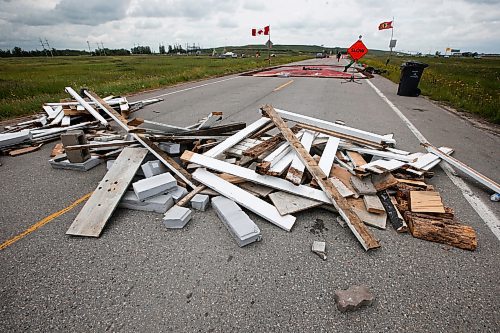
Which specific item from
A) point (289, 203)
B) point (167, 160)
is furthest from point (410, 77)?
point (167, 160)

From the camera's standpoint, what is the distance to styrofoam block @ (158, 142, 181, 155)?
4.04m

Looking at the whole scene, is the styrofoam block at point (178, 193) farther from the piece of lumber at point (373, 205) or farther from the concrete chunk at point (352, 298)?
the piece of lumber at point (373, 205)

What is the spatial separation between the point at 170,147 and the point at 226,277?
249 centimetres

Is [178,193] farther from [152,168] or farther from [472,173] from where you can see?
[472,173]

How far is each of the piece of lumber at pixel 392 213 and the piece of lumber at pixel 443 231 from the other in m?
0.11

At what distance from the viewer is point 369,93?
1192 cm

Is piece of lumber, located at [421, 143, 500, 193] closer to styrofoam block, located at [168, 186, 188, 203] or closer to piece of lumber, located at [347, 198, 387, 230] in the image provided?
piece of lumber, located at [347, 198, 387, 230]

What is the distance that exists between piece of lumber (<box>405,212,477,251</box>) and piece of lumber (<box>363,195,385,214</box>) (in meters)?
0.32

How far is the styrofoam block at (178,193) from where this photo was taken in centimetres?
319

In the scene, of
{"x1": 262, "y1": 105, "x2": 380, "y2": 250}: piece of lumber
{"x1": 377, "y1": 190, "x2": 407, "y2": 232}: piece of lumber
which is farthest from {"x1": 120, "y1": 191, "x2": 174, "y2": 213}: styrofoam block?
{"x1": 377, "y1": 190, "x2": 407, "y2": 232}: piece of lumber

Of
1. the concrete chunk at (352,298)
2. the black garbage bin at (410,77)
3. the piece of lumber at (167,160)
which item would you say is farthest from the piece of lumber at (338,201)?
the black garbage bin at (410,77)

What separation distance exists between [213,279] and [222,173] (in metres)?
1.66

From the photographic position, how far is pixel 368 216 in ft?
9.68

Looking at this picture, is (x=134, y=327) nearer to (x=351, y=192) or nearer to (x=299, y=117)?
(x=351, y=192)
